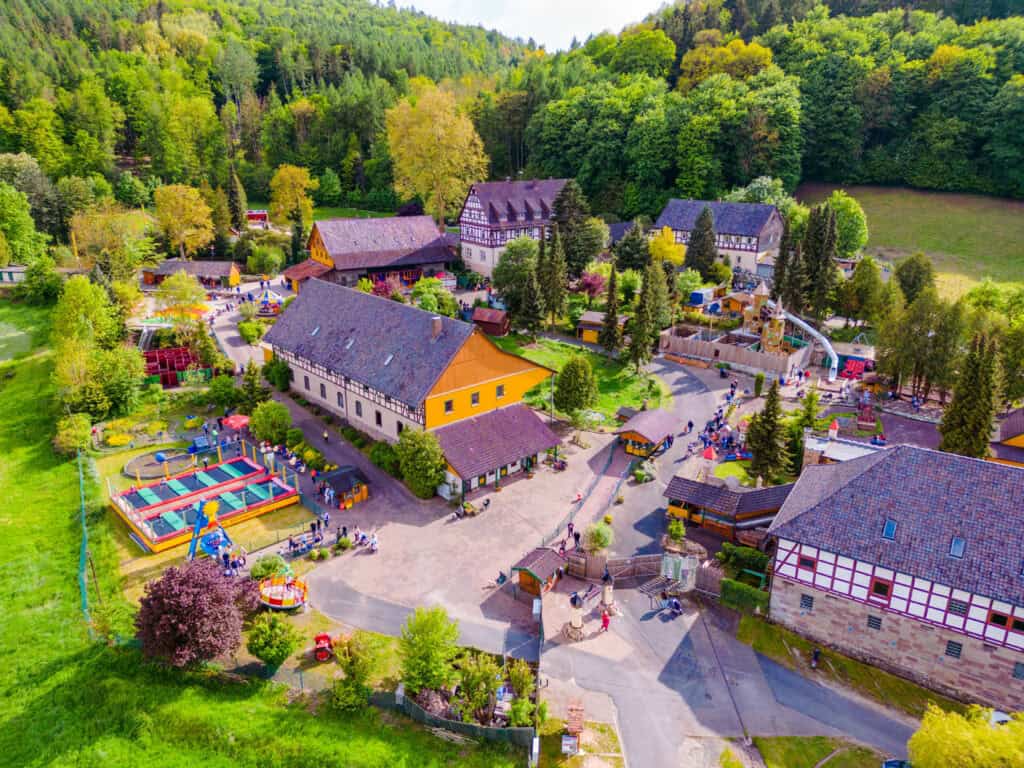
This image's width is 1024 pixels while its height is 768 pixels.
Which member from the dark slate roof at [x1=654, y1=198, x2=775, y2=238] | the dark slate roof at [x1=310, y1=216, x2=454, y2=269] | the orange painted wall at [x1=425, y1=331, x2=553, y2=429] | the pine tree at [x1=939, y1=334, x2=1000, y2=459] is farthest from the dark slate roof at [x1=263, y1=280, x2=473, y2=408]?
the dark slate roof at [x1=654, y1=198, x2=775, y2=238]

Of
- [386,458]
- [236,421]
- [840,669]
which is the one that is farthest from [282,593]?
[840,669]

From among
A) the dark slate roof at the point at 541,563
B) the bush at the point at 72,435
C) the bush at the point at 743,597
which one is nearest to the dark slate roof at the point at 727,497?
the bush at the point at 743,597

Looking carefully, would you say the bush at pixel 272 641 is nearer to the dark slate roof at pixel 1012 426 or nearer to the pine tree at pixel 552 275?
the pine tree at pixel 552 275

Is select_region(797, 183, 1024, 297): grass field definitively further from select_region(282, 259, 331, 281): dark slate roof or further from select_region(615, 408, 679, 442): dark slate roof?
select_region(282, 259, 331, 281): dark slate roof

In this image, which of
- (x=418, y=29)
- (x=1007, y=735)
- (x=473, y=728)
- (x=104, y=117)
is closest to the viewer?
(x=1007, y=735)

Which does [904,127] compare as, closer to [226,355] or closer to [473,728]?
[226,355]

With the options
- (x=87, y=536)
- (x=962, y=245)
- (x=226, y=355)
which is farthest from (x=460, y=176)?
(x=87, y=536)

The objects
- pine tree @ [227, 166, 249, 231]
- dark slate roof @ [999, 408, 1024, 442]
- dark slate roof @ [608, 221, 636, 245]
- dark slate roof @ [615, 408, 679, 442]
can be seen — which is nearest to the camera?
dark slate roof @ [999, 408, 1024, 442]
